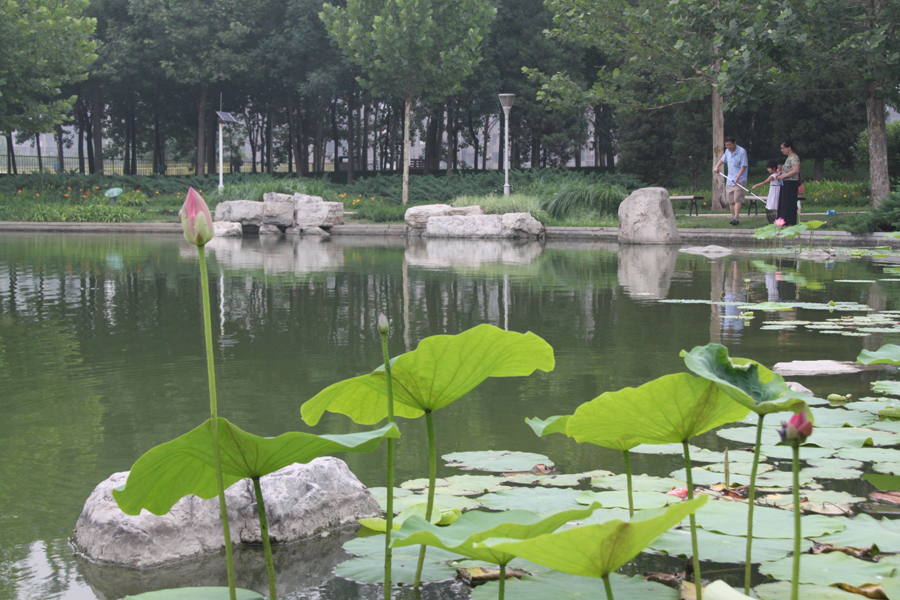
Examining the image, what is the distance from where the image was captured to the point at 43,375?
4793 mm

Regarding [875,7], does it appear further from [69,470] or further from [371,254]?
[69,470]

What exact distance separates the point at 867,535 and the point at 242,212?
22123mm

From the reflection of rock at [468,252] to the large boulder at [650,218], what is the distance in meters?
2.14

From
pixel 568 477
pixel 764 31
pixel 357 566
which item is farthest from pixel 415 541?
pixel 764 31

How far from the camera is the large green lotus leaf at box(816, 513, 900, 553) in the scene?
1.94 metres

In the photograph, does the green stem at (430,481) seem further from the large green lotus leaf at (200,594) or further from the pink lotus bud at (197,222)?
the pink lotus bud at (197,222)

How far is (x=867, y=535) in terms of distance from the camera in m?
1.99

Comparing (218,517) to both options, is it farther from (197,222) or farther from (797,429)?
(797,429)

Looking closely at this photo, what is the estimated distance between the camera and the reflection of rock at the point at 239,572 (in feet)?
7.11

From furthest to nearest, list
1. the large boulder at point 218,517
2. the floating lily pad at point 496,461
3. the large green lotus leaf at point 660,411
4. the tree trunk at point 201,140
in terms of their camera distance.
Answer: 1. the tree trunk at point 201,140
2. the floating lily pad at point 496,461
3. the large boulder at point 218,517
4. the large green lotus leaf at point 660,411

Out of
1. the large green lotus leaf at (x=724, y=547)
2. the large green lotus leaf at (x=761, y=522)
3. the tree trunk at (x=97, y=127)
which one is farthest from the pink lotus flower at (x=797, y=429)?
the tree trunk at (x=97, y=127)

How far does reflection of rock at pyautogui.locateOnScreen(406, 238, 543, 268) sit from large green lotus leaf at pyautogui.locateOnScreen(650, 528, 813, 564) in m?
10.2

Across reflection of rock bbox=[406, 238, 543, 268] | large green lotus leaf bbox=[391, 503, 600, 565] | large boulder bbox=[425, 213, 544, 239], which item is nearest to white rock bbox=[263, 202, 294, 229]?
reflection of rock bbox=[406, 238, 543, 268]

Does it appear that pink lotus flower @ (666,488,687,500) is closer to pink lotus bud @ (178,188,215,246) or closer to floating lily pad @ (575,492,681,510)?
floating lily pad @ (575,492,681,510)
